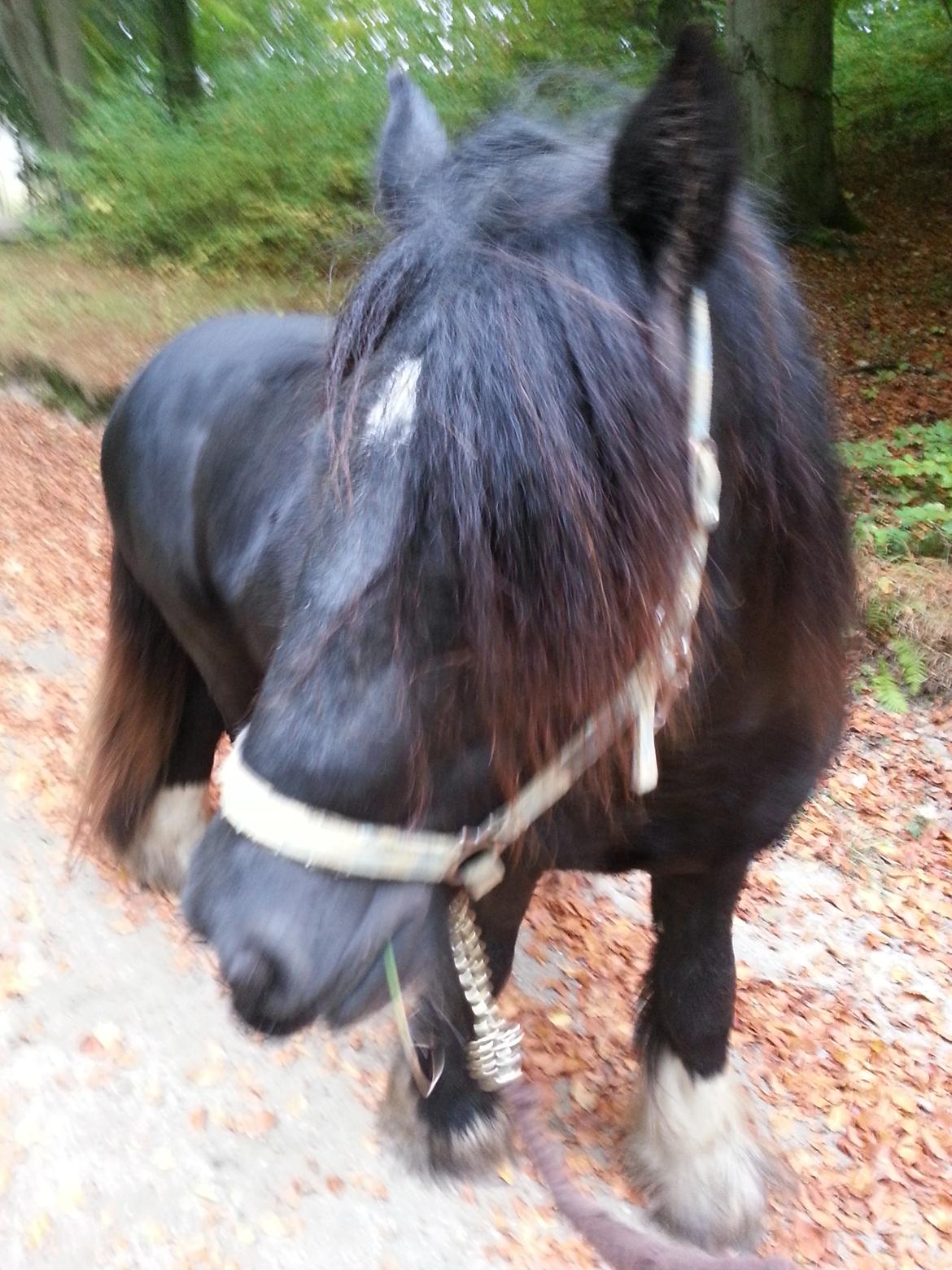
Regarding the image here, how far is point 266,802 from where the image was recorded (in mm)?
1144

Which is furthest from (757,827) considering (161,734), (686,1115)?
(161,734)

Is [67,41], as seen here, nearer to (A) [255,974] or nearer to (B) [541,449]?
(B) [541,449]

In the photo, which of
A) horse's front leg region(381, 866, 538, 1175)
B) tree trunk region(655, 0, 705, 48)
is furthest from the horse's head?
tree trunk region(655, 0, 705, 48)

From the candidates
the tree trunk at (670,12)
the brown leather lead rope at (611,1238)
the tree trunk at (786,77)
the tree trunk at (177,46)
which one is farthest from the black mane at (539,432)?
the tree trunk at (177,46)

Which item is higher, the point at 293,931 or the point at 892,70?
the point at 293,931

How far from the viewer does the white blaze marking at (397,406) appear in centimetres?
107

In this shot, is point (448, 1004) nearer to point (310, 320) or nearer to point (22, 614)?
point (310, 320)

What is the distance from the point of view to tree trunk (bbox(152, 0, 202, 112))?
10367mm

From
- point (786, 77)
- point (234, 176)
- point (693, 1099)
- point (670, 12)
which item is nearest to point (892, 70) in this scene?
point (670, 12)

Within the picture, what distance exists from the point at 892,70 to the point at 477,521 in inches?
608

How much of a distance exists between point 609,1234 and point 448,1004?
48 centimetres

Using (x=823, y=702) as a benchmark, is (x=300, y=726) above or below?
above

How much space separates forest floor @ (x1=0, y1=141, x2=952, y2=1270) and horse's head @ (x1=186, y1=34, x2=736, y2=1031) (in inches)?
42.0

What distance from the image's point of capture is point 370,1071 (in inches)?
93.0
